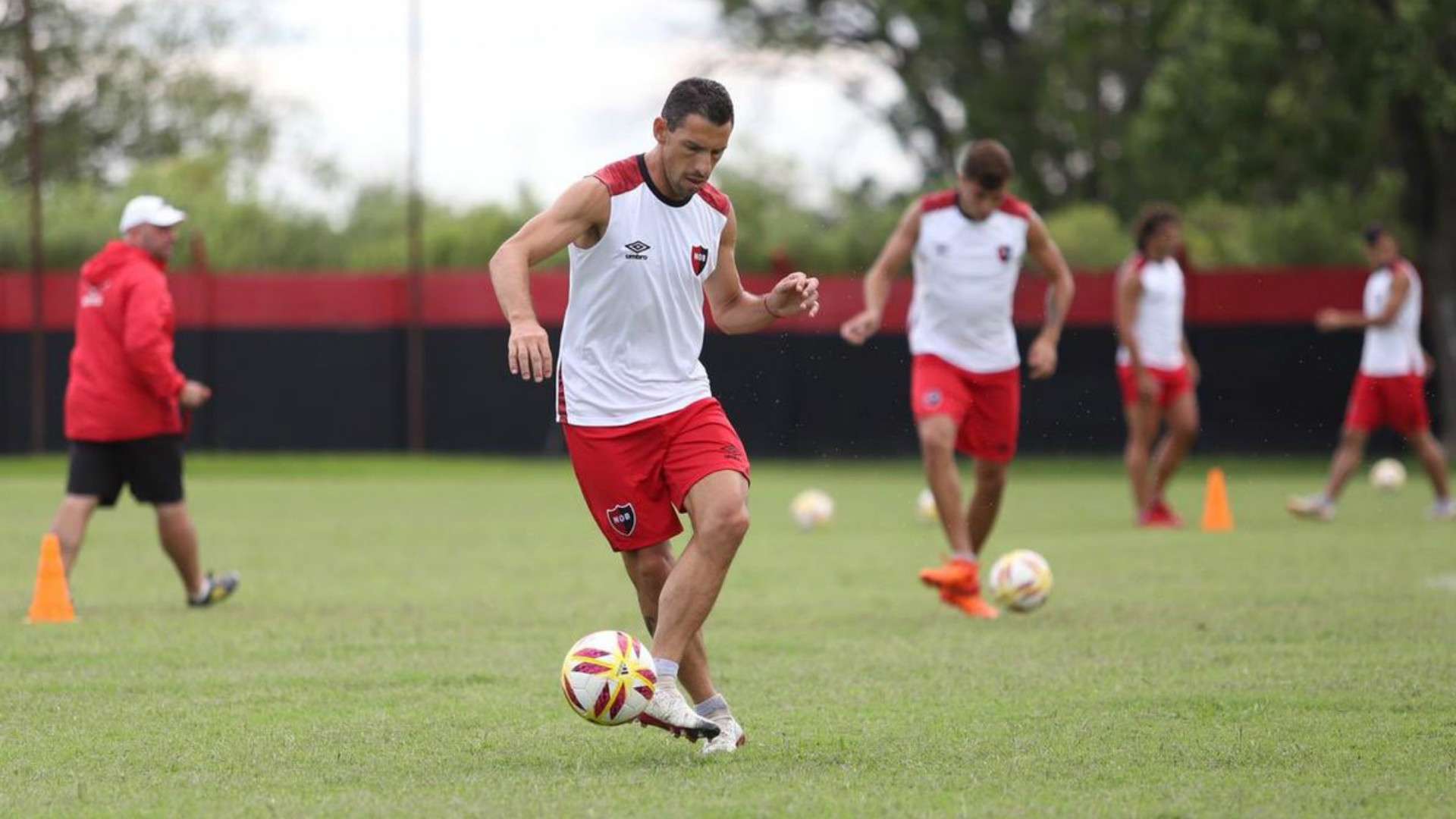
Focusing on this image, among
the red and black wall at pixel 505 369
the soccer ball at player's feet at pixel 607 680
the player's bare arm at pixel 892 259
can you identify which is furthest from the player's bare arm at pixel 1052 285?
the red and black wall at pixel 505 369

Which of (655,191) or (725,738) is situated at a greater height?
(655,191)

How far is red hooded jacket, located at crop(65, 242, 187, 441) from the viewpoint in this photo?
10.9m

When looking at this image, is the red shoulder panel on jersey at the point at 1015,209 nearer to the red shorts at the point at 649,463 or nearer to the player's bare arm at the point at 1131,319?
the red shorts at the point at 649,463

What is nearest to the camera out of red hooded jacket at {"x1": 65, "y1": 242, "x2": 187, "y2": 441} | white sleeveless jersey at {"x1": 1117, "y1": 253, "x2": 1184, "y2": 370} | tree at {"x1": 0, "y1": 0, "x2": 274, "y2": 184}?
red hooded jacket at {"x1": 65, "y1": 242, "x2": 187, "y2": 441}

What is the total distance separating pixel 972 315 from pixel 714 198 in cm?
440

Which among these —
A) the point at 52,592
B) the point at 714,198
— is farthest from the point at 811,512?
the point at 714,198

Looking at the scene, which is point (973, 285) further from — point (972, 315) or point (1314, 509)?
point (1314, 509)

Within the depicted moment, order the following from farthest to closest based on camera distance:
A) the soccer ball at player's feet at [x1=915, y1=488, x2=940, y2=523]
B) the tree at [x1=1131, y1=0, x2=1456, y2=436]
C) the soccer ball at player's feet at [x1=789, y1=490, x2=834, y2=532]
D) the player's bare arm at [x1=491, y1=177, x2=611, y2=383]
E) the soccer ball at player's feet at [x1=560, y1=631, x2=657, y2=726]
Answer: the tree at [x1=1131, y1=0, x2=1456, y2=436] < the soccer ball at player's feet at [x1=915, y1=488, x2=940, y2=523] < the soccer ball at player's feet at [x1=789, y1=490, x2=834, y2=532] < the soccer ball at player's feet at [x1=560, y1=631, x2=657, y2=726] < the player's bare arm at [x1=491, y1=177, x2=611, y2=383]

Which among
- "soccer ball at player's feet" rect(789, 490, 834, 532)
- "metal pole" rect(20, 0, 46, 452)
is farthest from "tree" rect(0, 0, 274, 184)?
"soccer ball at player's feet" rect(789, 490, 834, 532)

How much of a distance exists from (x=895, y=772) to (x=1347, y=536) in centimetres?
1025

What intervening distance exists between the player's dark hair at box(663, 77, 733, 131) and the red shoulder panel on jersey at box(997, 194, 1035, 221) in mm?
4638

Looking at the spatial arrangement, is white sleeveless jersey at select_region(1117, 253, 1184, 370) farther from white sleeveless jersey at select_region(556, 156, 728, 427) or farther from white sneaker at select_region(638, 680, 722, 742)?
white sneaker at select_region(638, 680, 722, 742)

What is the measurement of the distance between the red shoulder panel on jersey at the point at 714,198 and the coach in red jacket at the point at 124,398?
477cm

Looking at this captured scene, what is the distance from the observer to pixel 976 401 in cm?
1110
